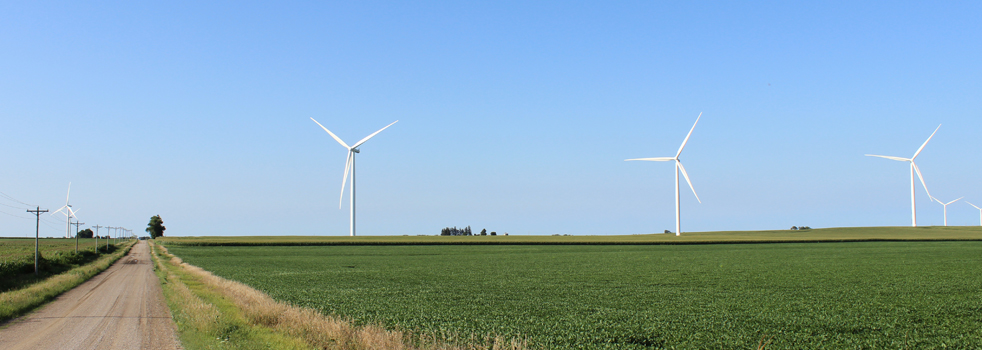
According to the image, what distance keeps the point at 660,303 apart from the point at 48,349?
2237 cm

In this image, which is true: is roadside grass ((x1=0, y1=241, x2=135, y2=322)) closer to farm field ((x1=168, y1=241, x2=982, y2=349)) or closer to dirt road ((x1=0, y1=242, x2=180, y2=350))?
dirt road ((x1=0, y1=242, x2=180, y2=350))

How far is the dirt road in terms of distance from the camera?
1836 centimetres

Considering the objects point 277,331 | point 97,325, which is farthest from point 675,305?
point 97,325

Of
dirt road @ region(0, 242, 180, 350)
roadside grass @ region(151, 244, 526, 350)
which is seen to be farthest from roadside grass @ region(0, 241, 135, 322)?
roadside grass @ region(151, 244, 526, 350)

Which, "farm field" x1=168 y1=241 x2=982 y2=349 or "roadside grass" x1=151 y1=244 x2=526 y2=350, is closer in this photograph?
"roadside grass" x1=151 y1=244 x2=526 y2=350

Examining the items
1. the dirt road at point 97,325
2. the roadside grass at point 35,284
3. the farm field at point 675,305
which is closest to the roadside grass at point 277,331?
the dirt road at point 97,325

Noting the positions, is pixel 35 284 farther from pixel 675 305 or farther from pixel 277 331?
pixel 675 305

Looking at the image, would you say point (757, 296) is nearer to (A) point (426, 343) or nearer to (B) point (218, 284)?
(A) point (426, 343)

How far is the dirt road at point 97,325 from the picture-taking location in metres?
18.4

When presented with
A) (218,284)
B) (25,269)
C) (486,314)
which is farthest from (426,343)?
(25,269)

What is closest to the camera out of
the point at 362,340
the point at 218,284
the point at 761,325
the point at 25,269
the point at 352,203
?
the point at 362,340

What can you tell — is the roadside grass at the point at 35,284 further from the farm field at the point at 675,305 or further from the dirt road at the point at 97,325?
the farm field at the point at 675,305

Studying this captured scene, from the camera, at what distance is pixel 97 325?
879 inches

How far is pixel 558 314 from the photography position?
22.2 meters
